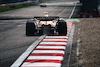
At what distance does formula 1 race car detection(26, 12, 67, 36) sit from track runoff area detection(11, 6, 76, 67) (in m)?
0.76

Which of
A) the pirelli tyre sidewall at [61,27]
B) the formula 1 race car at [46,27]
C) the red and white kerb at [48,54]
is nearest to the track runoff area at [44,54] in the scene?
the red and white kerb at [48,54]

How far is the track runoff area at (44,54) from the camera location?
713cm

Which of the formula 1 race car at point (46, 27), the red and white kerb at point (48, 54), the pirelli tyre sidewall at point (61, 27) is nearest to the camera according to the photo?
the red and white kerb at point (48, 54)

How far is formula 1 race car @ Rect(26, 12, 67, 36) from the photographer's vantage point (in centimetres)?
1202

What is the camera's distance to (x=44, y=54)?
8.37 meters

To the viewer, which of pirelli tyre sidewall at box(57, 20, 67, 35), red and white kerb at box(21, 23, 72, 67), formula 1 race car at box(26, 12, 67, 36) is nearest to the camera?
red and white kerb at box(21, 23, 72, 67)

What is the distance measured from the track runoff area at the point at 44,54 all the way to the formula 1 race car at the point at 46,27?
0.76 meters

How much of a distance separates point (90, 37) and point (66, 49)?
3130mm

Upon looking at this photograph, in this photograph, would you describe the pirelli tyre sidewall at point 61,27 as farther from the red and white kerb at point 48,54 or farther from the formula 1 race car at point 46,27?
the red and white kerb at point 48,54

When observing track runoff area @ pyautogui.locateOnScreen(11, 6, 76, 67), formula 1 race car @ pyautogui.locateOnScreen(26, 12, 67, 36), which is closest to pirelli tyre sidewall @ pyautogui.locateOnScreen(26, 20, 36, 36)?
formula 1 race car @ pyautogui.locateOnScreen(26, 12, 67, 36)

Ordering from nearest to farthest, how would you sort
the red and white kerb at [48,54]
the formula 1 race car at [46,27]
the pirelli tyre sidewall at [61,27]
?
the red and white kerb at [48,54] → the formula 1 race car at [46,27] → the pirelli tyre sidewall at [61,27]

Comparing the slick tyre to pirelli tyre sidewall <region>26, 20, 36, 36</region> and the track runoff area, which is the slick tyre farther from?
the track runoff area

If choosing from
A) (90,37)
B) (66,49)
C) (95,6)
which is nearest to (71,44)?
(66,49)

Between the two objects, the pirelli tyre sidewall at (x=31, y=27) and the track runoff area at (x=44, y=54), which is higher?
the pirelli tyre sidewall at (x=31, y=27)
